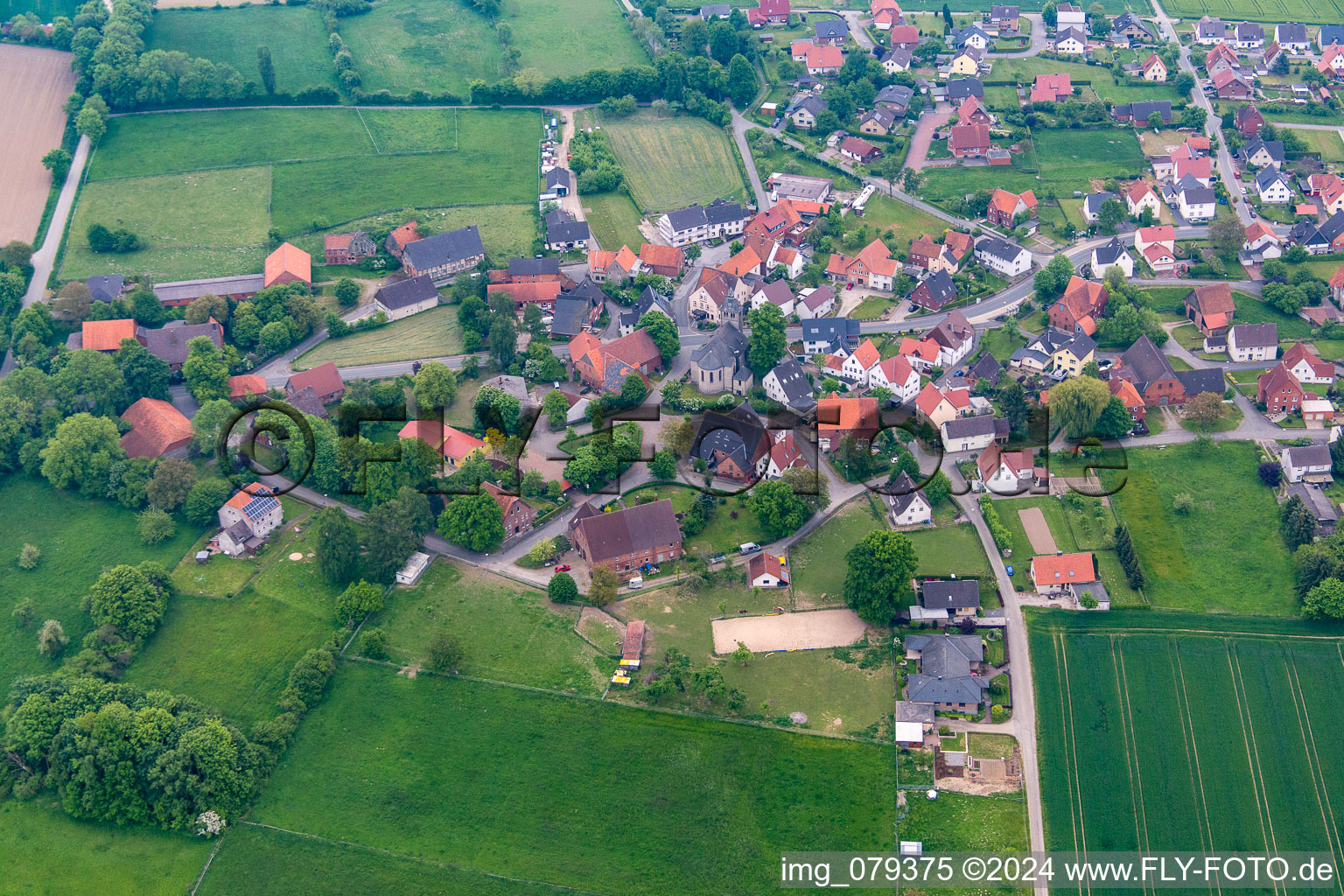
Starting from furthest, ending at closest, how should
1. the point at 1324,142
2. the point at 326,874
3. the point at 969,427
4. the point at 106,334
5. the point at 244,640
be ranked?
the point at 1324,142 → the point at 106,334 → the point at 969,427 → the point at 244,640 → the point at 326,874

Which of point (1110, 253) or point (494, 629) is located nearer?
point (494, 629)

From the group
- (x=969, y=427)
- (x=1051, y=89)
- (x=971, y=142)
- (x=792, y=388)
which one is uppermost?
(x=1051, y=89)

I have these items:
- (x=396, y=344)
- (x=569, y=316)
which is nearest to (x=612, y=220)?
(x=569, y=316)

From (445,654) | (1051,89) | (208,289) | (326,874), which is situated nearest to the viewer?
(326,874)

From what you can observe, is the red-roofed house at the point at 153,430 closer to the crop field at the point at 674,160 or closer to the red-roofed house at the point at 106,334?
the red-roofed house at the point at 106,334

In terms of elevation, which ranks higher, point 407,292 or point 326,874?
point 407,292

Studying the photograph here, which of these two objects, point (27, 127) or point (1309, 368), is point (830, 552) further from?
point (27, 127)
